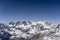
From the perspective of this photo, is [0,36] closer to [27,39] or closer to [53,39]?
[27,39]

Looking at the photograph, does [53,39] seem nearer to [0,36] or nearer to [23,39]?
[23,39]

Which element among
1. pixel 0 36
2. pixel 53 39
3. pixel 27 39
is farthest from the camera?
pixel 0 36

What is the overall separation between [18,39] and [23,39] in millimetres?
4065

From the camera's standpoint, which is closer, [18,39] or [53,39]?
[53,39]

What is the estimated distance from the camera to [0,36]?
120m

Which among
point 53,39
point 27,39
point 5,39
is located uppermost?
point 5,39

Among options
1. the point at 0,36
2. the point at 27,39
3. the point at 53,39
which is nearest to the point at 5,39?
the point at 0,36

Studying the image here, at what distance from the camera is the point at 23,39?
91.7m

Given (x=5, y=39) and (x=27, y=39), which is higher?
(x=5, y=39)

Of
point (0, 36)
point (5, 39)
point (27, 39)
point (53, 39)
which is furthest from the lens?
point (0, 36)

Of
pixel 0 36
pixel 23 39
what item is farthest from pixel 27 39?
pixel 0 36

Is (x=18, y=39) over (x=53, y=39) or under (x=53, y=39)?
over

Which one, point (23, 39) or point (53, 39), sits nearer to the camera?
point (53, 39)

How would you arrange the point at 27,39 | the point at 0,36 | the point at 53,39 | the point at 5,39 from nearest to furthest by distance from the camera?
the point at 53,39
the point at 27,39
the point at 5,39
the point at 0,36
